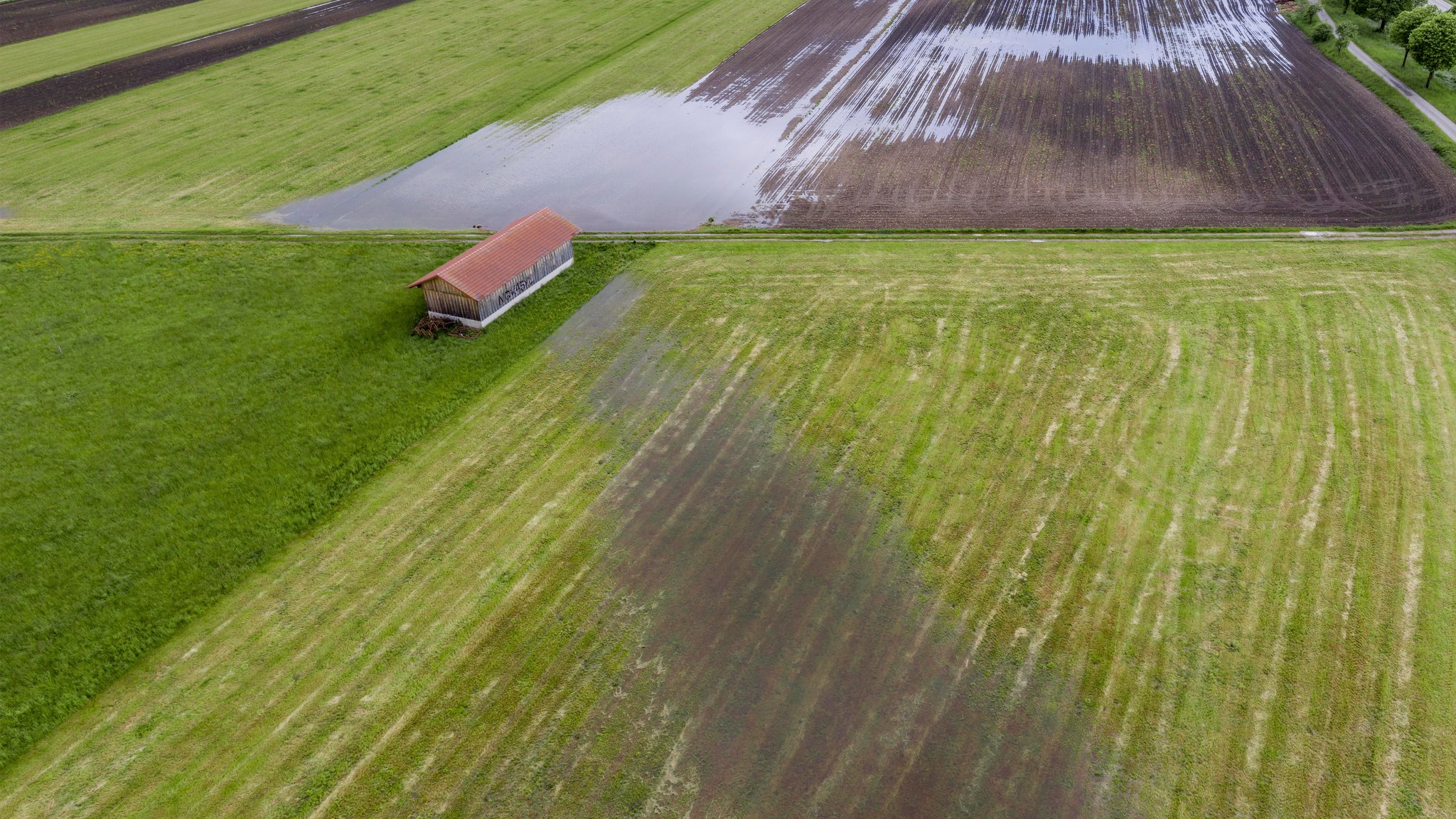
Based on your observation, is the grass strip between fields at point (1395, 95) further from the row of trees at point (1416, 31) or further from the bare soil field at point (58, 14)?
the bare soil field at point (58, 14)

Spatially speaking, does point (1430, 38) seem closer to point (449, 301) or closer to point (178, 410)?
point (449, 301)

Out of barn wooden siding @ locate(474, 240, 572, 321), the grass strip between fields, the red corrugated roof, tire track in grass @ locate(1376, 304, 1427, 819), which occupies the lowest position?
tire track in grass @ locate(1376, 304, 1427, 819)

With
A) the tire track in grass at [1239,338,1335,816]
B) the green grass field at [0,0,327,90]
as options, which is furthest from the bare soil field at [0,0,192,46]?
the tire track in grass at [1239,338,1335,816]

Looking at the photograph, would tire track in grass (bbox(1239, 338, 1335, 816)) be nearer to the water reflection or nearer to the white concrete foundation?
the water reflection

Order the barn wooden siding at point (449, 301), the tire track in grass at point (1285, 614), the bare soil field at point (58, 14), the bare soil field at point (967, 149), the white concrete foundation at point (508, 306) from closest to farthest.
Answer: the tire track in grass at point (1285, 614), the barn wooden siding at point (449, 301), the white concrete foundation at point (508, 306), the bare soil field at point (967, 149), the bare soil field at point (58, 14)

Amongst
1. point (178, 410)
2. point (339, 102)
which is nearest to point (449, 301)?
point (178, 410)

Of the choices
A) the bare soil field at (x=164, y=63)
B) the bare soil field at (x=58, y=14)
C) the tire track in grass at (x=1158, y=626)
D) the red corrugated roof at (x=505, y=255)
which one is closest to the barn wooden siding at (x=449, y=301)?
the red corrugated roof at (x=505, y=255)
